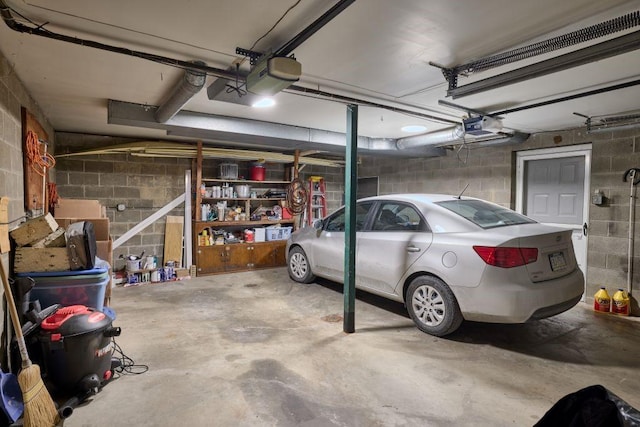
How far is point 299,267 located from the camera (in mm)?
5270

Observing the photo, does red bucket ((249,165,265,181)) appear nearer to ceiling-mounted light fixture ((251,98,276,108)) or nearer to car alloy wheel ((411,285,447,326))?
ceiling-mounted light fixture ((251,98,276,108))

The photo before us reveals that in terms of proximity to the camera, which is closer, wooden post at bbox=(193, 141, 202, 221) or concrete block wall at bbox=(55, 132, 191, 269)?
concrete block wall at bbox=(55, 132, 191, 269)

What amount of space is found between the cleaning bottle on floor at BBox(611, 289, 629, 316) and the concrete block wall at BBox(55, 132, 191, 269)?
619cm

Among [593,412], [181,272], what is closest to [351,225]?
[593,412]

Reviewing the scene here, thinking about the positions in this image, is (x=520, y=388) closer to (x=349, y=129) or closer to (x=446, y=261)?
(x=446, y=261)

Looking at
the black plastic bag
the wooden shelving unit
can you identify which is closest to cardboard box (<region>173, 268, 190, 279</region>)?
the wooden shelving unit

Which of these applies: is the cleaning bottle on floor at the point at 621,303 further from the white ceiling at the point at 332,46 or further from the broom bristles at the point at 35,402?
the broom bristles at the point at 35,402

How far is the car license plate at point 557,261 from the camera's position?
298cm

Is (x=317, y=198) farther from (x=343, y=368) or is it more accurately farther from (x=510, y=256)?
(x=343, y=368)

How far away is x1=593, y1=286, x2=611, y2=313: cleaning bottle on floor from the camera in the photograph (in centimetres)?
416

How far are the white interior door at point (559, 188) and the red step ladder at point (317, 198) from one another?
3.68 metres

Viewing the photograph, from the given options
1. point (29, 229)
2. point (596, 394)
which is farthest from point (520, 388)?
point (29, 229)

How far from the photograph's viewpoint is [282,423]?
2.02 metres

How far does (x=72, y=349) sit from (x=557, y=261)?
12.0 feet
